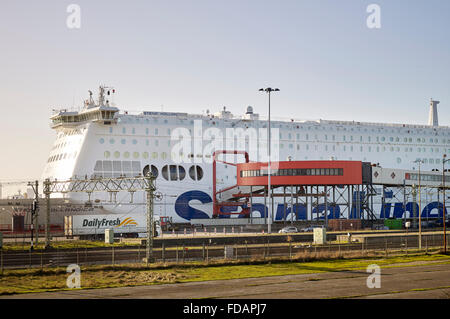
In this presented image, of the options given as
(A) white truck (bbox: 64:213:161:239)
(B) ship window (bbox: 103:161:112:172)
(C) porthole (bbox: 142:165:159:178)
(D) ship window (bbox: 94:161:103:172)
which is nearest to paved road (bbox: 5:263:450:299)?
(A) white truck (bbox: 64:213:161:239)

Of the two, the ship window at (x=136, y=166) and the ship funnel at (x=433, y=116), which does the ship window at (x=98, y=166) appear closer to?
the ship window at (x=136, y=166)

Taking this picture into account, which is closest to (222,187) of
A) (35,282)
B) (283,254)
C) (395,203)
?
(395,203)

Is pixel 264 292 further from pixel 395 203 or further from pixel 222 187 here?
pixel 395 203

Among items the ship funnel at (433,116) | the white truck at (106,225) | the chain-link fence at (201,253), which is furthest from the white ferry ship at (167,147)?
the ship funnel at (433,116)

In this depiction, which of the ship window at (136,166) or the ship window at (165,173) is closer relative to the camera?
the ship window at (136,166)

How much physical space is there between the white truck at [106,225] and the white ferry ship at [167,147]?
387 cm

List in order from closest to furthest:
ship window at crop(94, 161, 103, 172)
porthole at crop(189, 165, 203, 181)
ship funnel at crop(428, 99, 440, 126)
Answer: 1. ship window at crop(94, 161, 103, 172)
2. porthole at crop(189, 165, 203, 181)
3. ship funnel at crop(428, 99, 440, 126)

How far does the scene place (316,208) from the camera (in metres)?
81.9

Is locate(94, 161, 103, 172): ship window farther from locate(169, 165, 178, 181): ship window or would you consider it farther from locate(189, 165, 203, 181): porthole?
locate(189, 165, 203, 181): porthole

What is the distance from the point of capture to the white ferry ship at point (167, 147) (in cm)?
7019

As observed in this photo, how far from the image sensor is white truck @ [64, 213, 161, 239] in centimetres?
6128

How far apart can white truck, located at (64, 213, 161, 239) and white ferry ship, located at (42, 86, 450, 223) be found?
Result: 152 inches

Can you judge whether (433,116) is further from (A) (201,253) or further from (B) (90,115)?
(A) (201,253)

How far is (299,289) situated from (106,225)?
39761mm
